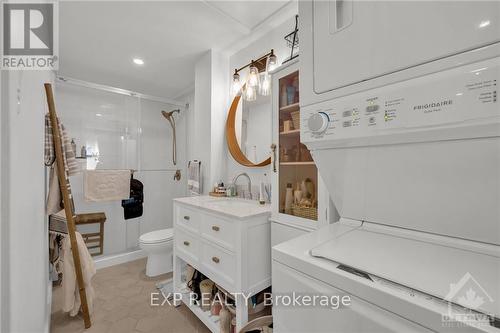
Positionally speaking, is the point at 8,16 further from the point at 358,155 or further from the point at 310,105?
the point at 358,155

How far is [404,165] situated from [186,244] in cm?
161

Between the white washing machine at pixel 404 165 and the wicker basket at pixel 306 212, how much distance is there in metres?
0.41

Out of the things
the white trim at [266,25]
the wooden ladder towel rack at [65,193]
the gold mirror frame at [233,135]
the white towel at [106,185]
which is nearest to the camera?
the wooden ladder towel rack at [65,193]

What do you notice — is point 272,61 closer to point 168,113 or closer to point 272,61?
point 272,61

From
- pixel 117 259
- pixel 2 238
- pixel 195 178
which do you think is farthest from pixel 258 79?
pixel 117 259

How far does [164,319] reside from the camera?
1.70m

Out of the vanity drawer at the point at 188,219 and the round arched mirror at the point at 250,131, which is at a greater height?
the round arched mirror at the point at 250,131

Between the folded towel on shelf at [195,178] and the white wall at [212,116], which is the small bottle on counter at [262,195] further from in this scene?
the folded towel on shelf at [195,178]

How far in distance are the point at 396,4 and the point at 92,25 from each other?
230 centimetres

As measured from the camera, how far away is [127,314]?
5.77 ft

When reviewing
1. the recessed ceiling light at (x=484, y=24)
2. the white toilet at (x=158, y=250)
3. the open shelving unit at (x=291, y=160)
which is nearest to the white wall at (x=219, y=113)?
the white toilet at (x=158, y=250)

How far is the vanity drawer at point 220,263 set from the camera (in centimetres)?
131

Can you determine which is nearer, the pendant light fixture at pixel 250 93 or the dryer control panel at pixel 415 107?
the dryer control panel at pixel 415 107

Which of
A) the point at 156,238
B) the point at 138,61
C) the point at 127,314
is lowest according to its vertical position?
the point at 127,314
